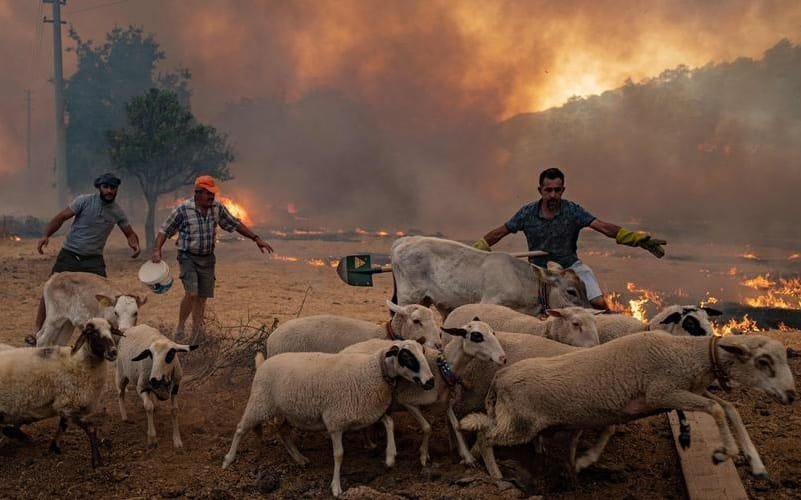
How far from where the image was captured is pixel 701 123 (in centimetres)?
3503

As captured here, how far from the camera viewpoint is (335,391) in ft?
18.1

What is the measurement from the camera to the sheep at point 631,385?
428 cm

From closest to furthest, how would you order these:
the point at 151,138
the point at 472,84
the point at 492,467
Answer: the point at 492,467 → the point at 151,138 → the point at 472,84

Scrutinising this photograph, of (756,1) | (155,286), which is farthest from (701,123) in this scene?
(155,286)

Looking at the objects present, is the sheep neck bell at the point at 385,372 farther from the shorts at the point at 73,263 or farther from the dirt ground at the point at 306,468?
the shorts at the point at 73,263

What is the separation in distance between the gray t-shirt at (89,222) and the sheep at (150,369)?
6.51 ft

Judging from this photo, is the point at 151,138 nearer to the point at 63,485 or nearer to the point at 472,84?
the point at 63,485

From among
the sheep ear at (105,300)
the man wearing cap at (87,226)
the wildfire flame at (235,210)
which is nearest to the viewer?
the sheep ear at (105,300)

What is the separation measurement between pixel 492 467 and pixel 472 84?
1728 inches

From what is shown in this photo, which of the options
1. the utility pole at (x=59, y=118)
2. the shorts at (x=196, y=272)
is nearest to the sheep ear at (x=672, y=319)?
the shorts at (x=196, y=272)

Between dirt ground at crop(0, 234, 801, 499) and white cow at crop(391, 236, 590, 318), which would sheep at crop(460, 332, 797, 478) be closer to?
dirt ground at crop(0, 234, 801, 499)

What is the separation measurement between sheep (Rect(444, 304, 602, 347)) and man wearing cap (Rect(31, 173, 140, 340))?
4.62 metres

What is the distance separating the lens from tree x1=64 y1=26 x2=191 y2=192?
143ft

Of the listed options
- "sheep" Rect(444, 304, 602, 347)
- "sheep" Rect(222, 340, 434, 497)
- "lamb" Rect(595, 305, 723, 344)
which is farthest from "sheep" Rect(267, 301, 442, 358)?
"lamb" Rect(595, 305, 723, 344)
